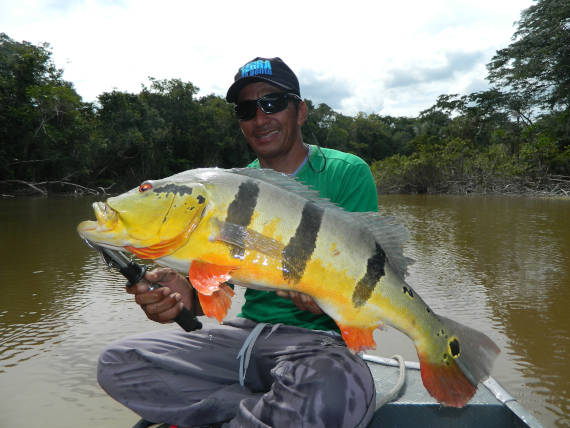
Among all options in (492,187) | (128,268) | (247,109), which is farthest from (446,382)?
(492,187)

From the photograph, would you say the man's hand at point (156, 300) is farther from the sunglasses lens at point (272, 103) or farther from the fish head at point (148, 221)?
the sunglasses lens at point (272, 103)

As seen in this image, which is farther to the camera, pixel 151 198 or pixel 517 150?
pixel 517 150

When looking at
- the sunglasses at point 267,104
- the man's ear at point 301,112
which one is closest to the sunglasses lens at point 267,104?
the sunglasses at point 267,104

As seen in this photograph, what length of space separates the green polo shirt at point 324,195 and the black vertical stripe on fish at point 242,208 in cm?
87

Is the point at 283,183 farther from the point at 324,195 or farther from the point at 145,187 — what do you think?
the point at 324,195

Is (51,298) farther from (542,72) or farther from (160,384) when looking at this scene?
(542,72)

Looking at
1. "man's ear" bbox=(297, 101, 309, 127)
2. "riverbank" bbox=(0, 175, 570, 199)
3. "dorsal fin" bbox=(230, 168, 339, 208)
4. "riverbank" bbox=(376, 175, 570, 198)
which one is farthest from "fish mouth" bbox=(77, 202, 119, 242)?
"riverbank" bbox=(376, 175, 570, 198)

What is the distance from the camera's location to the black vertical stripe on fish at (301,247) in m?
1.81

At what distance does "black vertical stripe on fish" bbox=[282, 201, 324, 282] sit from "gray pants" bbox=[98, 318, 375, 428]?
58cm

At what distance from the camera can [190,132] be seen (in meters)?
42.8

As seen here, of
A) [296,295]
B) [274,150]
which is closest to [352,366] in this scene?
[296,295]

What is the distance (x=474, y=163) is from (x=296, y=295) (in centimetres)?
2958

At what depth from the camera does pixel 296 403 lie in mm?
1986

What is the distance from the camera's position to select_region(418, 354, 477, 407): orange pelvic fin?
1.88 metres
